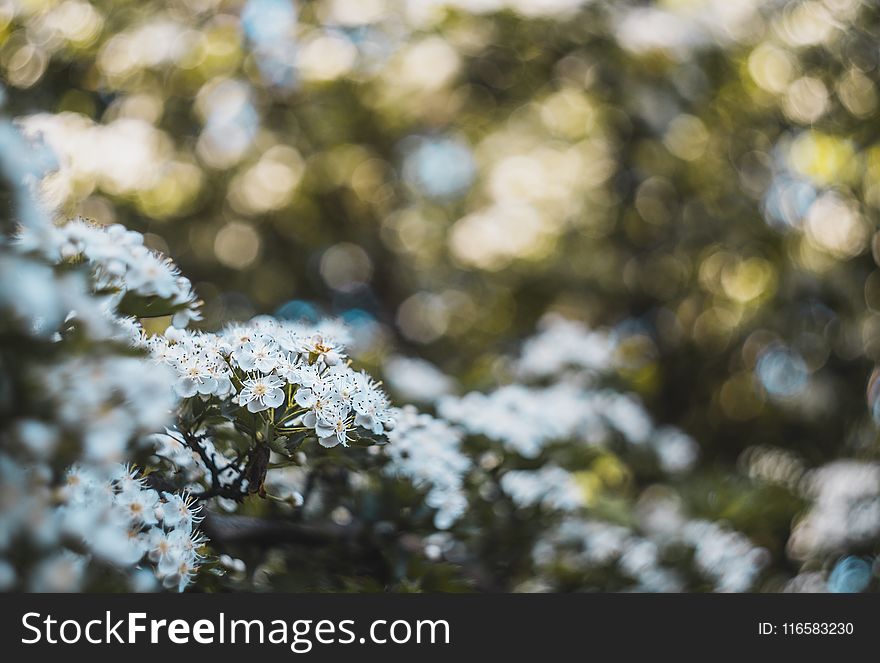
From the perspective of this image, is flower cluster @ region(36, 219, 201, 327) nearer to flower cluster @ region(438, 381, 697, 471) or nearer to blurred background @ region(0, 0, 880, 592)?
flower cluster @ region(438, 381, 697, 471)

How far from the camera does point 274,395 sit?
81 centimetres

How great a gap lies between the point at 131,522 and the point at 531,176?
2856 millimetres

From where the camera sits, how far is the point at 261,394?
803 millimetres

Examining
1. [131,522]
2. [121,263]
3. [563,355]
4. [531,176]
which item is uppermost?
[531,176]

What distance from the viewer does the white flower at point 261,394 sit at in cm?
80

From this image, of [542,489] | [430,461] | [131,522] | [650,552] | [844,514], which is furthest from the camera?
[844,514]

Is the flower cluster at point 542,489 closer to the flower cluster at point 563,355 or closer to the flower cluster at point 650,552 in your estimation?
the flower cluster at point 650,552

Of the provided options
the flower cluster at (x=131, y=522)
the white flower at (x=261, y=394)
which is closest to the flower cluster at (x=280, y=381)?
the white flower at (x=261, y=394)

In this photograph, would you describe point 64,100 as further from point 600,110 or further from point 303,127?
point 600,110

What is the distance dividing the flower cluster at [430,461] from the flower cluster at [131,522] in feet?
1.00

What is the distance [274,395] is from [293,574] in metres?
0.36

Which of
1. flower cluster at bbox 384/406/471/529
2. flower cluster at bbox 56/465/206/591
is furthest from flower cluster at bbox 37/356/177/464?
flower cluster at bbox 384/406/471/529

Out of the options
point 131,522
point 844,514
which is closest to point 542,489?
point 131,522

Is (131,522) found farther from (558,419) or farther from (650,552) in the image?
(650,552)
